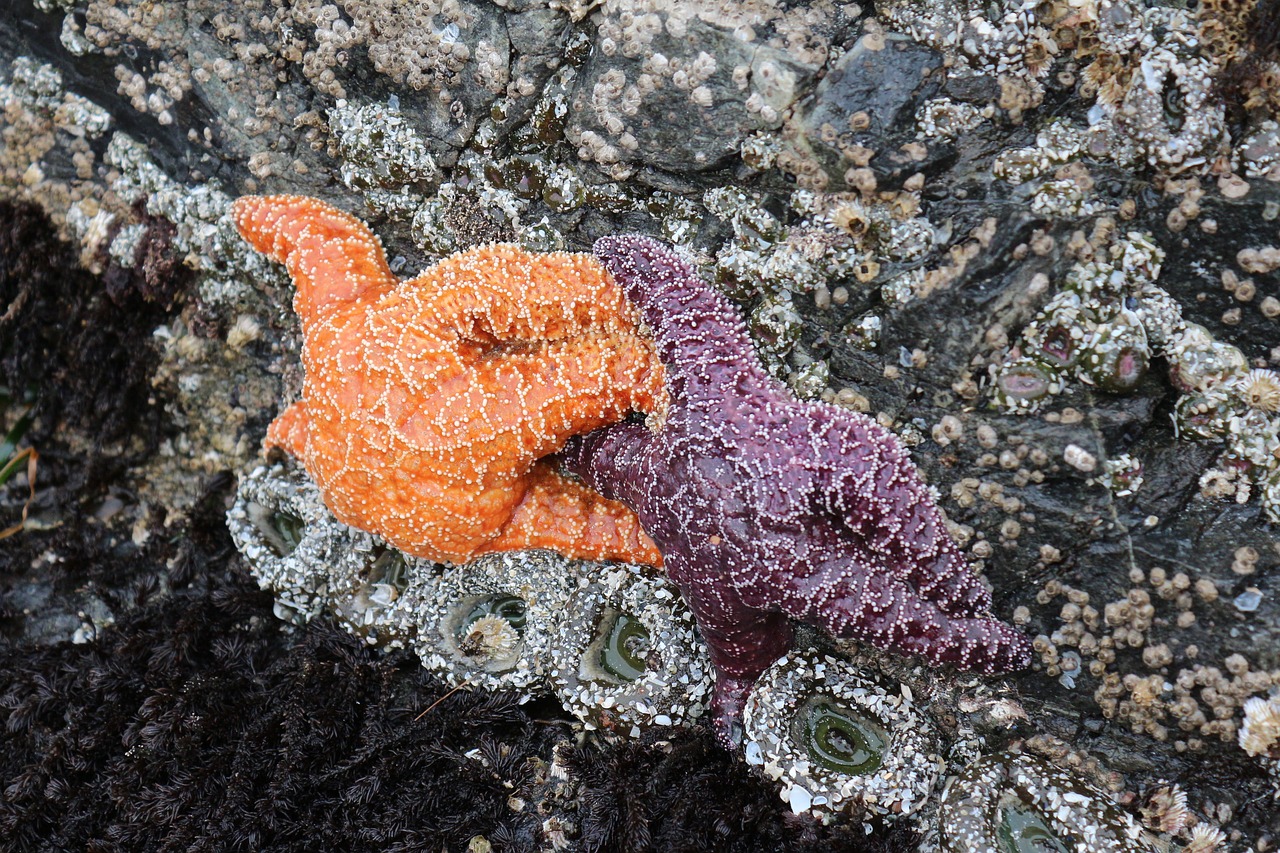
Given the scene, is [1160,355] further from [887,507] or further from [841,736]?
[841,736]

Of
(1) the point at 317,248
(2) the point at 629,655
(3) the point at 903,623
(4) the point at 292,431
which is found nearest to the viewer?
(3) the point at 903,623

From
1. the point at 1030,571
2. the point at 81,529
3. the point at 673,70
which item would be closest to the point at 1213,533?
the point at 1030,571

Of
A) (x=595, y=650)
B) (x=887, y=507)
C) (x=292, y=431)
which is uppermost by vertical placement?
(x=887, y=507)

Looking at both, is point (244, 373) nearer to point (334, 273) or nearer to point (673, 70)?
point (334, 273)

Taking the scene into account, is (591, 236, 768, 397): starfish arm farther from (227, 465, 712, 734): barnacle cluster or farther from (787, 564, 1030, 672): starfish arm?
(227, 465, 712, 734): barnacle cluster

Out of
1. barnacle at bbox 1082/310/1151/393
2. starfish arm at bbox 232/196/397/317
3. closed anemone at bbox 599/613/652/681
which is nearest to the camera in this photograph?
barnacle at bbox 1082/310/1151/393

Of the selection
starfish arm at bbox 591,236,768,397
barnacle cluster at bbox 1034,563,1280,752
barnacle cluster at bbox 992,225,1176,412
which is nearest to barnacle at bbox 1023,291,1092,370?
barnacle cluster at bbox 992,225,1176,412

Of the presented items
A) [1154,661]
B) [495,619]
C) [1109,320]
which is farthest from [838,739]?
[1109,320]
